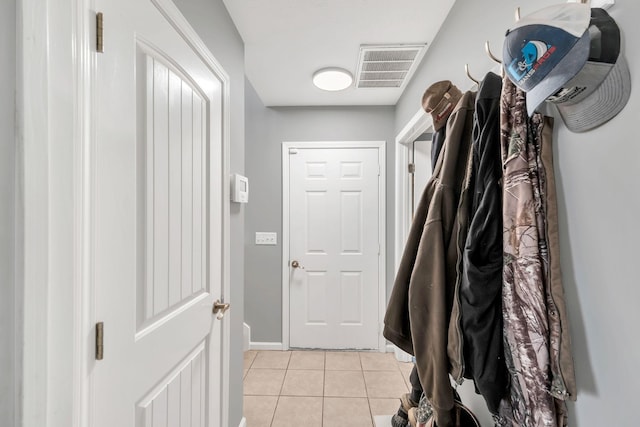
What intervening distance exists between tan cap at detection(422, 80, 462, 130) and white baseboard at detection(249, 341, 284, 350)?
2.45 metres

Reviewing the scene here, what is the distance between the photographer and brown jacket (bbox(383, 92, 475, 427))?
2.79 ft

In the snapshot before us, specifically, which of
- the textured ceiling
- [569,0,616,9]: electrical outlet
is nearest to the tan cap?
[569,0,616,9]: electrical outlet

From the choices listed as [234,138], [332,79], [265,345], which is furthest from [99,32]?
[265,345]

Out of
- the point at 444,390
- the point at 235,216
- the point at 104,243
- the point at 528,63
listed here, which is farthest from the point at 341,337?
the point at 528,63

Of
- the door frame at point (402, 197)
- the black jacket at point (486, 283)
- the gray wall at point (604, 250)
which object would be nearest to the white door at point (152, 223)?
the black jacket at point (486, 283)

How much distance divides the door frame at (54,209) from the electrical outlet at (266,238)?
2085mm

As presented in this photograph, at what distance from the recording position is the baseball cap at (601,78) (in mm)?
561

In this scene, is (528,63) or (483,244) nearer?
(528,63)

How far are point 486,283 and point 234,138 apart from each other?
139 cm

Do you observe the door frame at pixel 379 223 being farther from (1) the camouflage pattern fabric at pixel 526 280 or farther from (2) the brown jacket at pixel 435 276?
(1) the camouflage pattern fabric at pixel 526 280

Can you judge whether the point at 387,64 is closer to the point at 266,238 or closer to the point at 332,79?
the point at 332,79

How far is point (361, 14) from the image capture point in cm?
149

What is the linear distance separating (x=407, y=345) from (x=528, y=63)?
0.90m
